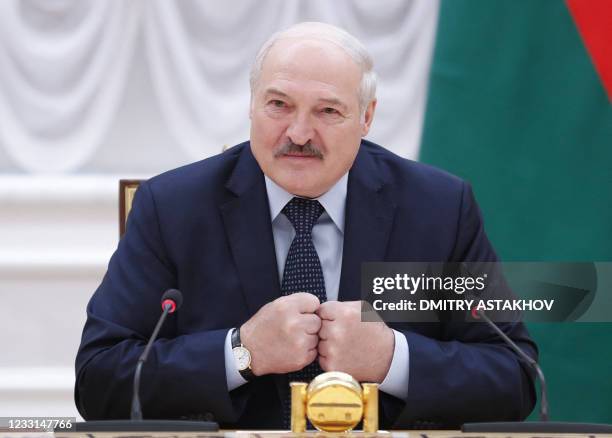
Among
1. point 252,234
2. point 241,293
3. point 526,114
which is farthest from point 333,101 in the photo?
point 526,114

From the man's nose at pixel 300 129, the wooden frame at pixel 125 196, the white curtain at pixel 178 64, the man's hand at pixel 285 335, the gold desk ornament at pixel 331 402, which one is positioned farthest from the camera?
the white curtain at pixel 178 64

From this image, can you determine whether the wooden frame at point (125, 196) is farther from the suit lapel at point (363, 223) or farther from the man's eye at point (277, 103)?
the man's eye at point (277, 103)

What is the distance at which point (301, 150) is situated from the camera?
2.27 m

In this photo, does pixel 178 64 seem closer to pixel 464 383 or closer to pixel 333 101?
pixel 333 101

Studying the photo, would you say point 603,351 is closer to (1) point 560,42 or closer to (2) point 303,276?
(1) point 560,42

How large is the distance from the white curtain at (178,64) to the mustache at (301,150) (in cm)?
155

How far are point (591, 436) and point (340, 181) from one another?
95 centimetres

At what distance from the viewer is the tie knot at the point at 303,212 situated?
2346 mm

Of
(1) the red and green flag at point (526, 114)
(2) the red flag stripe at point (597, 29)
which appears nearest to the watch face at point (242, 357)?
(1) the red and green flag at point (526, 114)

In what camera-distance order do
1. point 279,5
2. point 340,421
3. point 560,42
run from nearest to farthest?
point 340,421
point 560,42
point 279,5

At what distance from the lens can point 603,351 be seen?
3592 mm

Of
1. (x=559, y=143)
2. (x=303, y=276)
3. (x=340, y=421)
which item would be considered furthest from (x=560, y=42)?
(x=340, y=421)

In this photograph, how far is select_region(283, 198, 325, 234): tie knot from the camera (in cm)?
235

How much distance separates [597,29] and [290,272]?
1.85m
